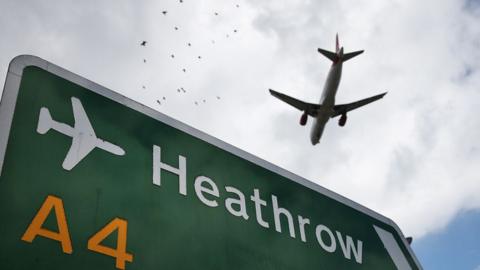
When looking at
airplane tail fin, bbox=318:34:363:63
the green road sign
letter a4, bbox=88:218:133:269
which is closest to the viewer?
the green road sign

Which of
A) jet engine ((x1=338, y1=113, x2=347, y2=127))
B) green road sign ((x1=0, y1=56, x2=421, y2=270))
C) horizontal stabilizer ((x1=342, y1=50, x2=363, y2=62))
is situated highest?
horizontal stabilizer ((x1=342, y1=50, x2=363, y2=62))

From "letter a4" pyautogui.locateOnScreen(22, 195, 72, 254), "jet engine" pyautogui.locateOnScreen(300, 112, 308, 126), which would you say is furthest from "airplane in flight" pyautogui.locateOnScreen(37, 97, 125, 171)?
"jet engine" pyautogui.locateOnScreen(300, 112, 308, 126)

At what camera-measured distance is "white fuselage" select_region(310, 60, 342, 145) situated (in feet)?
111

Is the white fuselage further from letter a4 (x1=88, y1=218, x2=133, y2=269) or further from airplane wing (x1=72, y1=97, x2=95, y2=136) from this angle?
letter a4 (x1=88, y1=218, x2=133, y2=269)

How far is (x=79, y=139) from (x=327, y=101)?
31927mm

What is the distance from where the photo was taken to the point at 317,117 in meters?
36.3

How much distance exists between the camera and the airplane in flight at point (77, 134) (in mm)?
3438

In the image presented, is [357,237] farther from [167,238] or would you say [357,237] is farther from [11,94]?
[11,94]

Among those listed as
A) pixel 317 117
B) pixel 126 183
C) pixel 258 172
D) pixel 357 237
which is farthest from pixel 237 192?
pixel 317 117

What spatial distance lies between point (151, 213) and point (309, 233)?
6.08 ft

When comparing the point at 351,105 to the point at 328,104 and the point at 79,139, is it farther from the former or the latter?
the point at 79,139

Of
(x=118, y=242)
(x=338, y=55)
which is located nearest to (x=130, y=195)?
(x=118, y=242)

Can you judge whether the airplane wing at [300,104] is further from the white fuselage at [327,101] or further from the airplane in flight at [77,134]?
the airplane in flight at [77,134]

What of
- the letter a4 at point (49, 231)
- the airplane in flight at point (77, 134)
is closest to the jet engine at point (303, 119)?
the airplane in flight at point (77, 134)
